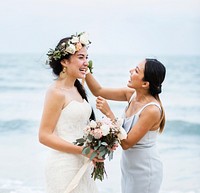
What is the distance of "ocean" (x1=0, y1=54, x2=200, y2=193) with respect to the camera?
7281 millimetres

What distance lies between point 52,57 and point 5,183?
462 cm

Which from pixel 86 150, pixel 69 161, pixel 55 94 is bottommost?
pixel 69 161

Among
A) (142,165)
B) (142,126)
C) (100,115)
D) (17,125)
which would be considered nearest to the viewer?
(142,126)

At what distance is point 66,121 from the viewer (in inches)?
109

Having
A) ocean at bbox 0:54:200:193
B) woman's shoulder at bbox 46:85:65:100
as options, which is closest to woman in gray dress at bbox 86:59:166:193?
woman's shoulder at bbox 46:85:65:100

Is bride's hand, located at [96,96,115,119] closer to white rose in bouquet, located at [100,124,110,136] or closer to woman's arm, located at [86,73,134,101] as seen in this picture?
white rose in bouquet, located at [100,124,110,136]

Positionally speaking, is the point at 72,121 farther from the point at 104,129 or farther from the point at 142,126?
the point at 142,126

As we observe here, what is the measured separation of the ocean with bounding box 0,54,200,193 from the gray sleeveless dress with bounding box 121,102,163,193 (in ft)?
8.29

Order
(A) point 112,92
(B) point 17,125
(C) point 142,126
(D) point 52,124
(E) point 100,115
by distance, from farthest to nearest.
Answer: (B) point 17,125 < (E) point 100,115 < (A) point 112,92 < (C) point 142,126 < (D) point 52,124

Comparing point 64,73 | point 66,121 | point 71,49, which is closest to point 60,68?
point 64,73

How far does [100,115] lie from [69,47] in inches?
270

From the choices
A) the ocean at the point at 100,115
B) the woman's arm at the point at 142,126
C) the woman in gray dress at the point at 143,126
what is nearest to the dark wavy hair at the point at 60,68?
the woman in gray dress at the point at 143,126

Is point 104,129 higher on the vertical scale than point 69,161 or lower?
higher

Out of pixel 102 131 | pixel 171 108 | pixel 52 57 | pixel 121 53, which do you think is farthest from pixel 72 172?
pixel 121 53
